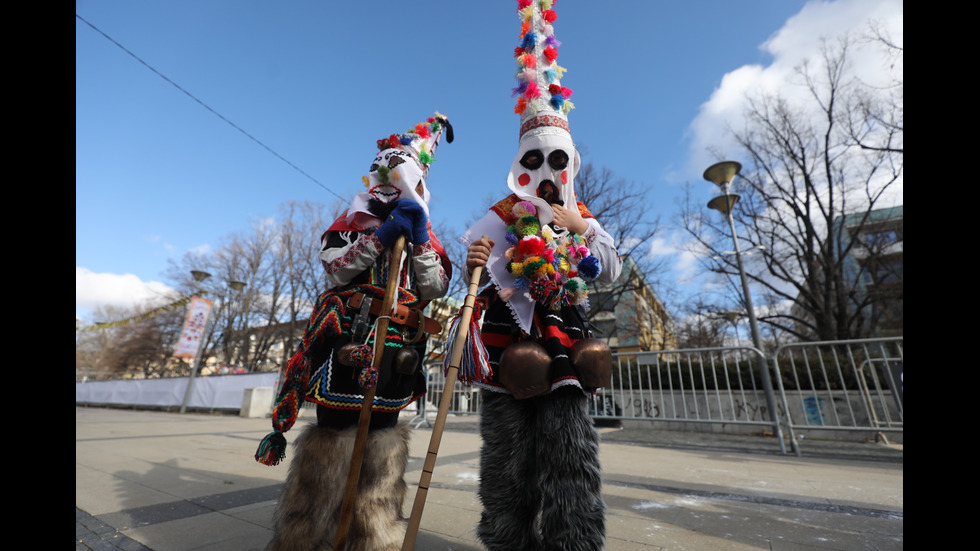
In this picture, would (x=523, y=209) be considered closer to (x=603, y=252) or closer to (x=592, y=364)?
(x=603, y=252)

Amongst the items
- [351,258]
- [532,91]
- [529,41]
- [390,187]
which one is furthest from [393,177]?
[529,41]

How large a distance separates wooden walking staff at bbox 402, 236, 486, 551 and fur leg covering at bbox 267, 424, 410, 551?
0.15m

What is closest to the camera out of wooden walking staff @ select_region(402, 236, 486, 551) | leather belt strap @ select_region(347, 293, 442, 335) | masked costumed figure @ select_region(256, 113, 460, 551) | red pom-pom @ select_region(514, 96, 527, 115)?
wooden walking staff @ select_region(402, 236, 486, 551)

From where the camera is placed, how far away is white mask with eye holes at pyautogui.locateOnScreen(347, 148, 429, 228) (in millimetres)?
1999

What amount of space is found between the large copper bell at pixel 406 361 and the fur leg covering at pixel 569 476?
1.98ft

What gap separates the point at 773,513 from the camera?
2.39 m

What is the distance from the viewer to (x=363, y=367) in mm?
1650

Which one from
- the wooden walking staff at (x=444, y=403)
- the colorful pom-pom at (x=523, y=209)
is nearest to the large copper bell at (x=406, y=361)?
the wooden walking staff at (x=444, y=403)

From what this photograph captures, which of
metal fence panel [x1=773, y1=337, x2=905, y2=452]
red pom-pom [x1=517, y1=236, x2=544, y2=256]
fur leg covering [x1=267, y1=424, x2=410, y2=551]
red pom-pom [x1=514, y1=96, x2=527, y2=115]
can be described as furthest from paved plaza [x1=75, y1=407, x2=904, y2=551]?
red pom-pom [x1=514, y1=96, x2=527, y2=115]

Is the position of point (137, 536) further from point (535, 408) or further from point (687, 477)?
point (687, 477)

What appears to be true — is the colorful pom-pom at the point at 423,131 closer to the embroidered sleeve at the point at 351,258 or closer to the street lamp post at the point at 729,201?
the embroidered sleeve at the point at 351,258

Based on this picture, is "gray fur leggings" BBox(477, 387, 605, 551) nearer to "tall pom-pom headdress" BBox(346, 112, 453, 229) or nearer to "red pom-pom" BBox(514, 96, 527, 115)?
"tall pom-pom headdress" BBox(346, 112, 453, 229)
